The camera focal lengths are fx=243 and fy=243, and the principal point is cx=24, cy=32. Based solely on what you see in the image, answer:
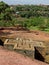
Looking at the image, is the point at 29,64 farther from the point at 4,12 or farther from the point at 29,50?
the point at 4,12

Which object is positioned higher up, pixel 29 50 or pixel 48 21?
pixel 29 50

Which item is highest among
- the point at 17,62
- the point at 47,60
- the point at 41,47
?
the point at 17,62

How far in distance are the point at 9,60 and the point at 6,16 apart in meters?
27.1

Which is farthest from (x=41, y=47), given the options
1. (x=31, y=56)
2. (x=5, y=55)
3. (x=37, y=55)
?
(x=5, y=55)

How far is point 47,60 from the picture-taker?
1238 cm

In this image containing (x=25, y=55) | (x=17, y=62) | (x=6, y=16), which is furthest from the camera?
(x=6, y=16)

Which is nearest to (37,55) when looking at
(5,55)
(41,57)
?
(41,57)

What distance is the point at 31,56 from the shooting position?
1085cm

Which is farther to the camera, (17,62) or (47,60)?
(47,60)

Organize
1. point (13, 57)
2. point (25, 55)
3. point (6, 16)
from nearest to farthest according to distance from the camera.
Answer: point (13, 57), point (25, 55), point (6, 16)

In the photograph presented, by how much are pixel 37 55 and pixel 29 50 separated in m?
1.58

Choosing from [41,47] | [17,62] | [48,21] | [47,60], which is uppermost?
[17,62]

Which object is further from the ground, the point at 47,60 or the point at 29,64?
the point at 29,64

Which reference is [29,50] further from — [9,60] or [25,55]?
[9,60]
